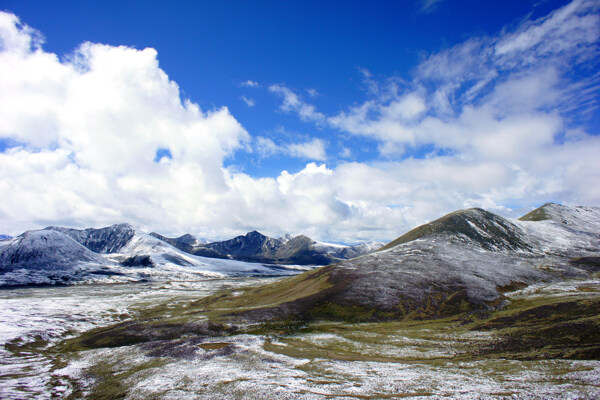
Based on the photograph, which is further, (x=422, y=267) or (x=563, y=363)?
(x=422, y=267)

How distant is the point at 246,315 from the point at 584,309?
3312 inches

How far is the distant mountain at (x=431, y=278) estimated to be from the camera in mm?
94812

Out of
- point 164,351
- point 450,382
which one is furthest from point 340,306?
point 450,382

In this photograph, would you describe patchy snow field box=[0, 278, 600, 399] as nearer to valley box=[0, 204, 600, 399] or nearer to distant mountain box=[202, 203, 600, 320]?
valley box=[0, 204, 600, 399]

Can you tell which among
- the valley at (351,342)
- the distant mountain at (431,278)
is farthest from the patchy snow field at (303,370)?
the distant mountain at (431,278)

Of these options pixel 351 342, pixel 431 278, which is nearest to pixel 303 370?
pixel 351 342

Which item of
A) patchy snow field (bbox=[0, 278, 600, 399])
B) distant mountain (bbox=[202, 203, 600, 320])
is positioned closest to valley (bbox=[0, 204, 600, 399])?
patchy snow field (bbox=[0, 278, 600, 399])

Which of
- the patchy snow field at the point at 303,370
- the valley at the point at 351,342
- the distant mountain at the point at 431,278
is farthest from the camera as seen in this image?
the distant mountain at the point at 431,278

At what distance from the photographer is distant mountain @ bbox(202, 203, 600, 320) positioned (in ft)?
311

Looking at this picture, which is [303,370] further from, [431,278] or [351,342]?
[431,278]

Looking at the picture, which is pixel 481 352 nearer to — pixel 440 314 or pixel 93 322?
pixel 440 314

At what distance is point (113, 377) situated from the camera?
4822cm

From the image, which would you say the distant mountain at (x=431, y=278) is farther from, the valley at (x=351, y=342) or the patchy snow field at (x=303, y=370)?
the patchy snow field at (x=303, y=370)

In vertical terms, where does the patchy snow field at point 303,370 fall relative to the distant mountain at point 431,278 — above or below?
below
